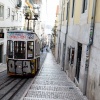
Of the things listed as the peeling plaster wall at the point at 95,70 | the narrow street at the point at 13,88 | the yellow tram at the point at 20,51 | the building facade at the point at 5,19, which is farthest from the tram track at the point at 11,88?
the building facade at the point at 5,19

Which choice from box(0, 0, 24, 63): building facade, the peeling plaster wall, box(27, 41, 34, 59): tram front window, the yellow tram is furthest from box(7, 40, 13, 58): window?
box(0, 0, 24, 63): building facade

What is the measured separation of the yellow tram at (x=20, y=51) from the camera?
15492 millimetres

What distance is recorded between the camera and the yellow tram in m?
15.5

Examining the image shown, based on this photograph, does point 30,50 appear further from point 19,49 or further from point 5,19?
point 5,19

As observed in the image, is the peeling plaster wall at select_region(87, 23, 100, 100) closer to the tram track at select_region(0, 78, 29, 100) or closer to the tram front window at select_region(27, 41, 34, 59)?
the tram track at select_region(0, 78, 29, 100)

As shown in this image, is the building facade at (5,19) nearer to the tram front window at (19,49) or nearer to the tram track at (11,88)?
the tram front window at (19,49)

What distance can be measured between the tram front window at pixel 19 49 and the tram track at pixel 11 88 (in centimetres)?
166

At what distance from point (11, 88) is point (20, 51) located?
11.4 feet

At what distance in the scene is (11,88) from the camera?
502 inches

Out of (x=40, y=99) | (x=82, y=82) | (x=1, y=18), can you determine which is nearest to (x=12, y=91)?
(x=40, y=99)

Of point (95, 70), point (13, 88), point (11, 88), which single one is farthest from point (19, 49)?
point (95, 70)

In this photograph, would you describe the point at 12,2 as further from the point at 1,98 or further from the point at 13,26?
the point at 1,98

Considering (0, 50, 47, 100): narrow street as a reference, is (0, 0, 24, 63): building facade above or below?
above

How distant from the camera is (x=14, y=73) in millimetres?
15930
